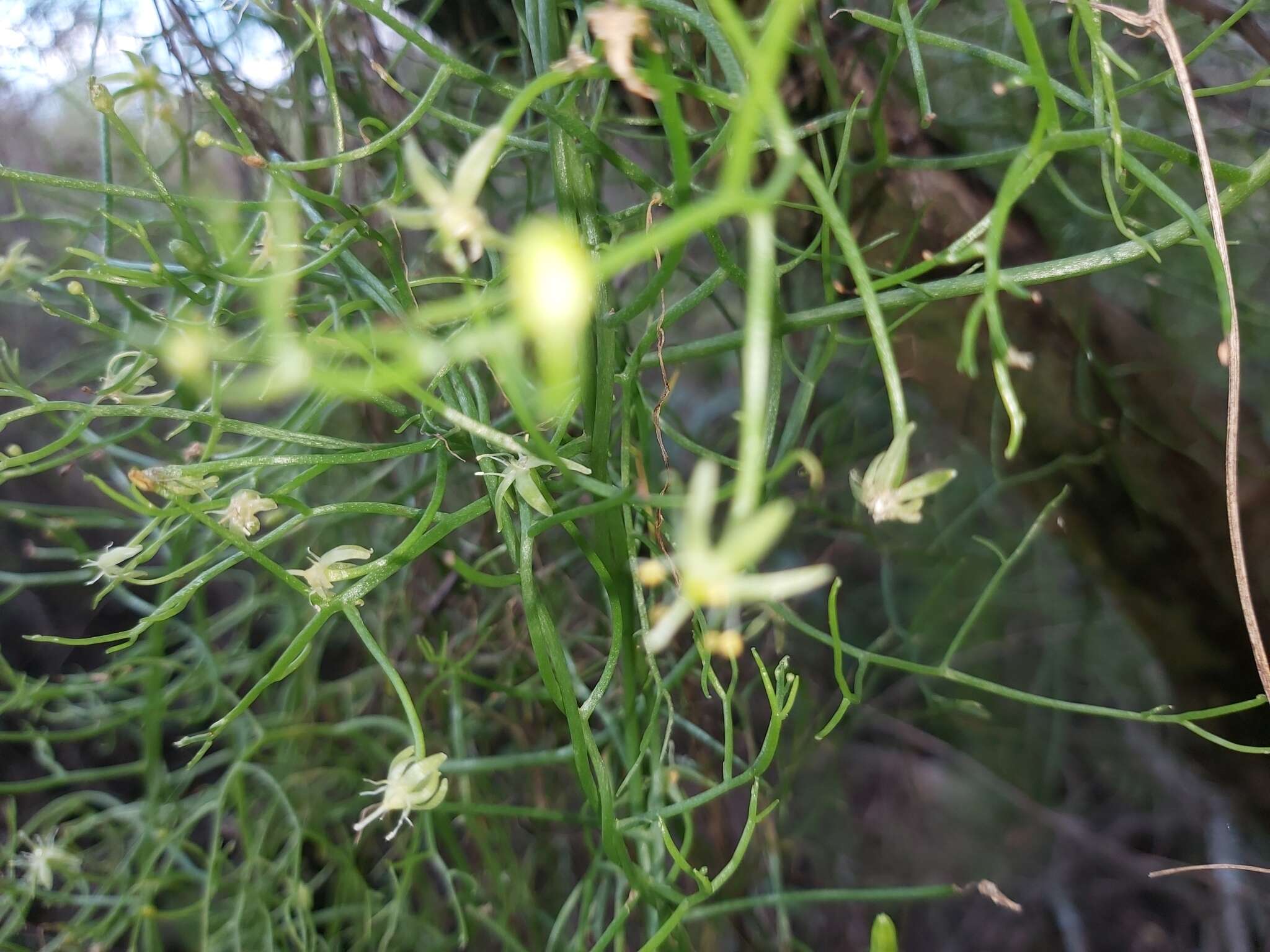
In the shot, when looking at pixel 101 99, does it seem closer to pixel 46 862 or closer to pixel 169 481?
pixel 169 481

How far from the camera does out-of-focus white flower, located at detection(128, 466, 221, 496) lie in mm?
210

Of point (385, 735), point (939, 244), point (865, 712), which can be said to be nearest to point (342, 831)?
point (385, 735)

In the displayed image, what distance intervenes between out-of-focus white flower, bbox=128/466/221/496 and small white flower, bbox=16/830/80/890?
0.33 metres

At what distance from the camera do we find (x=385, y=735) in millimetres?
552

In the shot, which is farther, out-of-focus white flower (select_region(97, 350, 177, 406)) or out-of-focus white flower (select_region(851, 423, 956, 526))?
out-of-focus white flower (select_region(97, 350, 177, 406))

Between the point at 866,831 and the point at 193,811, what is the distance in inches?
20.7

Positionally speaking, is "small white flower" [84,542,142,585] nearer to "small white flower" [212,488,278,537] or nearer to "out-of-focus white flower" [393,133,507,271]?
"small white flower" [212,488,278,537]

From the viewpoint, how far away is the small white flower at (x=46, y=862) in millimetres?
434

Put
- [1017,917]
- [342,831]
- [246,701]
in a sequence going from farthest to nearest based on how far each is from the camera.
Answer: [1017,917]
[342,831]
[246,701]

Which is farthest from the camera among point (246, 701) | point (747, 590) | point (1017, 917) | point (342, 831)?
point (1017, 917)

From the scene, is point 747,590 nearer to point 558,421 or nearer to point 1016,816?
point 558,421

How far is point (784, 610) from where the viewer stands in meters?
0.29

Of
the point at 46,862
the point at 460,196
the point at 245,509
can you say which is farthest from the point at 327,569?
the point at 46,862

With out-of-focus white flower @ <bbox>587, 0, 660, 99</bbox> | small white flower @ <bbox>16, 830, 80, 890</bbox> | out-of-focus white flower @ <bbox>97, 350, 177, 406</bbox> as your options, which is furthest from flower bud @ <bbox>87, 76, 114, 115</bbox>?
small white flower @ <bbox>16, 830, 80, 890</bbox>
